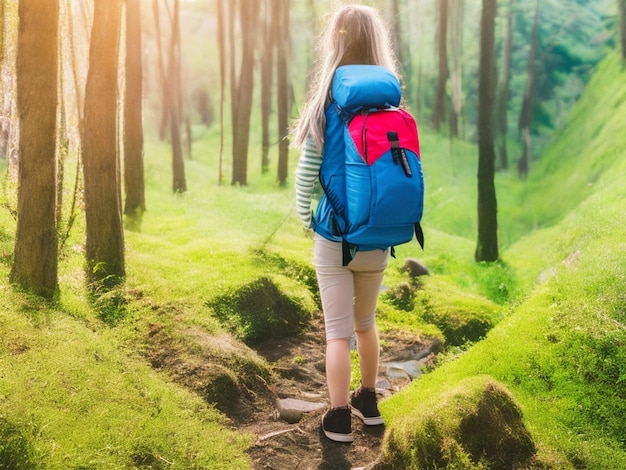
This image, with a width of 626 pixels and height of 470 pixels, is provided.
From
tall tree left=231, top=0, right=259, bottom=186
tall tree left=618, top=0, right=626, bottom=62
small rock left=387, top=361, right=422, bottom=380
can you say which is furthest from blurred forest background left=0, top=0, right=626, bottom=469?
tall tree left=618, top=0, right=626, bottom=62

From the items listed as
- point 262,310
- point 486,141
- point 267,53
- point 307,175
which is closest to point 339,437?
point 307,175

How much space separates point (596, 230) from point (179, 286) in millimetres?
5819

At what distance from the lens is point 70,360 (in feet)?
14.8

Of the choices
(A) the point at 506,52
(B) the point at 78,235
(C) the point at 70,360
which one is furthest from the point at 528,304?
(A) the point at 506,52

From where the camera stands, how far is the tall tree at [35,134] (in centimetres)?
537

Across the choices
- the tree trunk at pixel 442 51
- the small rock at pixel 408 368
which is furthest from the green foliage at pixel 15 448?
the tree trunk at pixel 442 51

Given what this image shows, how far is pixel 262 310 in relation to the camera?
23.6 feet

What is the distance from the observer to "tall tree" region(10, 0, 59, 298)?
5371mm

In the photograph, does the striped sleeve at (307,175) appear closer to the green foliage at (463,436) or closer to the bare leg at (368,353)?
the bare leg at (368,353)

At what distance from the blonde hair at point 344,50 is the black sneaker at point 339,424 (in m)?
1.78

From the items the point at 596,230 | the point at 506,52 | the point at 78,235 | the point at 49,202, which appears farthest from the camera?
the point at 506,52

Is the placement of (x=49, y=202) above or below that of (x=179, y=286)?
above

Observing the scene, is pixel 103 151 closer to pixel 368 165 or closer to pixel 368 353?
pixel 368 353

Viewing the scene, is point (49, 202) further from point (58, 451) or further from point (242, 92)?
point (242, 92)
